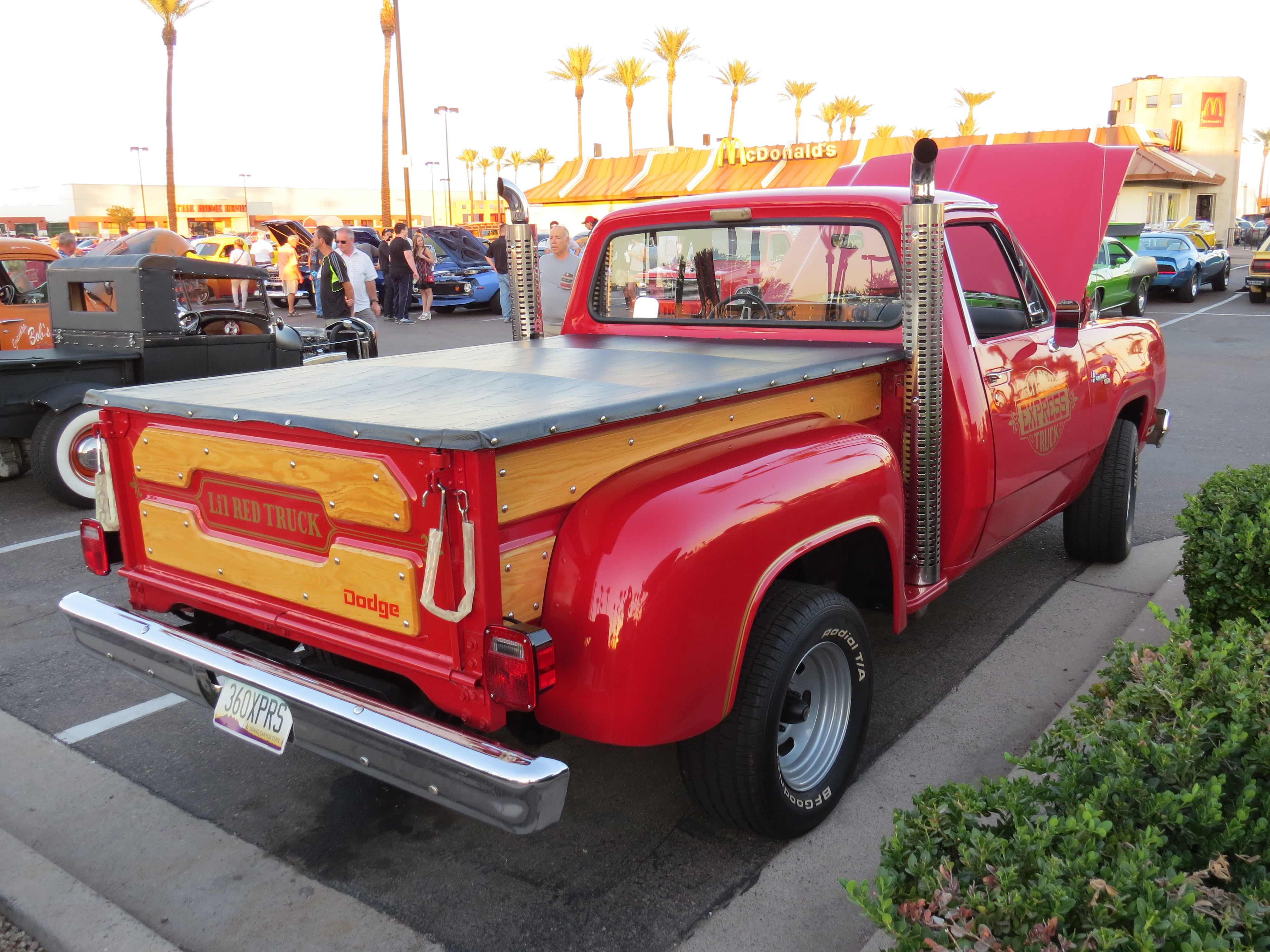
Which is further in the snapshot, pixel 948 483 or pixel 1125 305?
→ pixel 1125 305

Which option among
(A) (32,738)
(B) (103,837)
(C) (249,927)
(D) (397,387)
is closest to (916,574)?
(D) (397,387)

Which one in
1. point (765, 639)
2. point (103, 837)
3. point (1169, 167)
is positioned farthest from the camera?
point (1169, 167)

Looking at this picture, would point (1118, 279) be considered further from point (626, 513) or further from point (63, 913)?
point (63, 913)

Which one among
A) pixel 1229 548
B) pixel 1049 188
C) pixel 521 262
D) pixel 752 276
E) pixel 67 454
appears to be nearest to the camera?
pixel 1229 548

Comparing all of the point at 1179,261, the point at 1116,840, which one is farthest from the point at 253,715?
the point at 1179,261

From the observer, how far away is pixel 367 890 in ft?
9.12

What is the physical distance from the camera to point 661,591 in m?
2.24

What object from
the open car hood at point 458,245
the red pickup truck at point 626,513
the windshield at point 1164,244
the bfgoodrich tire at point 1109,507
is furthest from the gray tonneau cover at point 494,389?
the windshield at point 1164,244

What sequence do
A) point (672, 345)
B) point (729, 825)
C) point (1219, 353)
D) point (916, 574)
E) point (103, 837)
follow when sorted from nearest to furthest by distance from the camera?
point (729, 825) < point (103, 837) < point (916, 574) < point (672, 345) < point (1219, 353)

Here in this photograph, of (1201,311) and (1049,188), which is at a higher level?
(1049,188)

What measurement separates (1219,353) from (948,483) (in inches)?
499

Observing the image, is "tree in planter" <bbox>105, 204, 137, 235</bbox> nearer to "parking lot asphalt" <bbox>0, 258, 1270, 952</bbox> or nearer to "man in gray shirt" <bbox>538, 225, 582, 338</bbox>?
"man in gray shirt" <bbox>538, 225, 582, 338</bbox>

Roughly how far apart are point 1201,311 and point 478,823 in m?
21.5

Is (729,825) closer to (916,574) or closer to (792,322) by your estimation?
(916,574)
